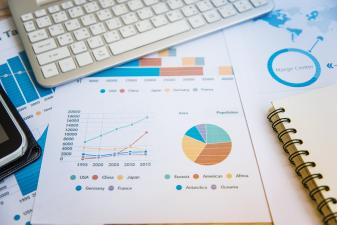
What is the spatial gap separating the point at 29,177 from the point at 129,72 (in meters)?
0.23

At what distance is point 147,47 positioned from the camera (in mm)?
600

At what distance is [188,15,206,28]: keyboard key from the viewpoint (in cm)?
62

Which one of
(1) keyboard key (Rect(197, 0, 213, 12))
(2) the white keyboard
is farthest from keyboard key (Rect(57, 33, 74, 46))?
(1) keyboard key (Rect(197, 0, 213, 12))

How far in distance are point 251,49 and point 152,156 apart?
268 millimetres

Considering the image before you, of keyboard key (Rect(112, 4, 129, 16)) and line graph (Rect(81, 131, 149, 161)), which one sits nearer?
line graph (Rect(81, 131, 149, 161))

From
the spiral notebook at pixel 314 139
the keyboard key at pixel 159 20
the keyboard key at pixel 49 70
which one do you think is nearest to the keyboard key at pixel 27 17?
the keyboard key at pixel 49 70

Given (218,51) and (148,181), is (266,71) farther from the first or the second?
(148,181)

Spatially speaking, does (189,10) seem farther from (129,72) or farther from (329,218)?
(329,218)

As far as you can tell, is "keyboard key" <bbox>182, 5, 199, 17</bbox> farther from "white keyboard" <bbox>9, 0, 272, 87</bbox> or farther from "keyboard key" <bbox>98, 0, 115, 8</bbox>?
"keyboard key" <bbox>98, 0, 115, 8</bbox>

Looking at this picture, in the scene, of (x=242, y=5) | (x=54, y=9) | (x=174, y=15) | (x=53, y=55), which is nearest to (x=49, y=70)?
(x=53, y=55)

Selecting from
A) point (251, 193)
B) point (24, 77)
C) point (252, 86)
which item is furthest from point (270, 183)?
point (24, 77)

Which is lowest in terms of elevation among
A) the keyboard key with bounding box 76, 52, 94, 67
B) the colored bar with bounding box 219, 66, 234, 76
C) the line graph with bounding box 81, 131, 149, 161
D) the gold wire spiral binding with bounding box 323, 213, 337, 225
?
the gold wire spiral binding with bounding box 323, 213, 337, 225

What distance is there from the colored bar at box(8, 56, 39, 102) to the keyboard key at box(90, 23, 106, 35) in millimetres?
132

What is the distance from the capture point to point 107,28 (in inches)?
23.8
